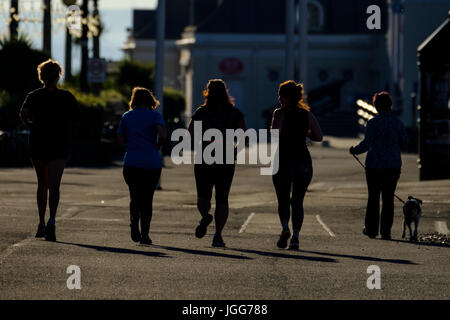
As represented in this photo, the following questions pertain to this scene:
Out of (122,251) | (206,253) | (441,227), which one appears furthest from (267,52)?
(122,251)

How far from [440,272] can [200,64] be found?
201 feet

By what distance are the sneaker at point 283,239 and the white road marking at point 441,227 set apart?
127 inches

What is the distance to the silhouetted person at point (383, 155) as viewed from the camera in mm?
14984

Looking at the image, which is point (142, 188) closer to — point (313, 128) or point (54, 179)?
point (54, 179)

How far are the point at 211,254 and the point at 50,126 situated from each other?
2.34 meters

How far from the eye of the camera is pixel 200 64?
237 feet

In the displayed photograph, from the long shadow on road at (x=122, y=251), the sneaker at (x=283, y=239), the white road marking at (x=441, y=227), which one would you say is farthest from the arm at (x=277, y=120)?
the white road marking at (x=441, y=227)

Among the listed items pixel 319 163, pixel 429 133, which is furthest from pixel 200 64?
pixel 429 133

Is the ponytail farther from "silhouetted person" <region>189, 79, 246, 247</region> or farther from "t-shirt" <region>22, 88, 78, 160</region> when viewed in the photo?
"t-shirt" <region>22, 88, 78, 160</region>

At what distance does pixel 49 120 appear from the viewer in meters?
13.6

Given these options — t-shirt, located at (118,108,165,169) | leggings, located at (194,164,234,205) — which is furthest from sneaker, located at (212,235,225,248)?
t-shirt, located at (118,108,165,169)

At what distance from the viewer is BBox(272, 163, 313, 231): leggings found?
13547 mm

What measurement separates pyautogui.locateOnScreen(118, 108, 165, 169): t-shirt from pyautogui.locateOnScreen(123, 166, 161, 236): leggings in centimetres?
7

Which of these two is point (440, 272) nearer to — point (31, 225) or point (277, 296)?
point (277, 296)
